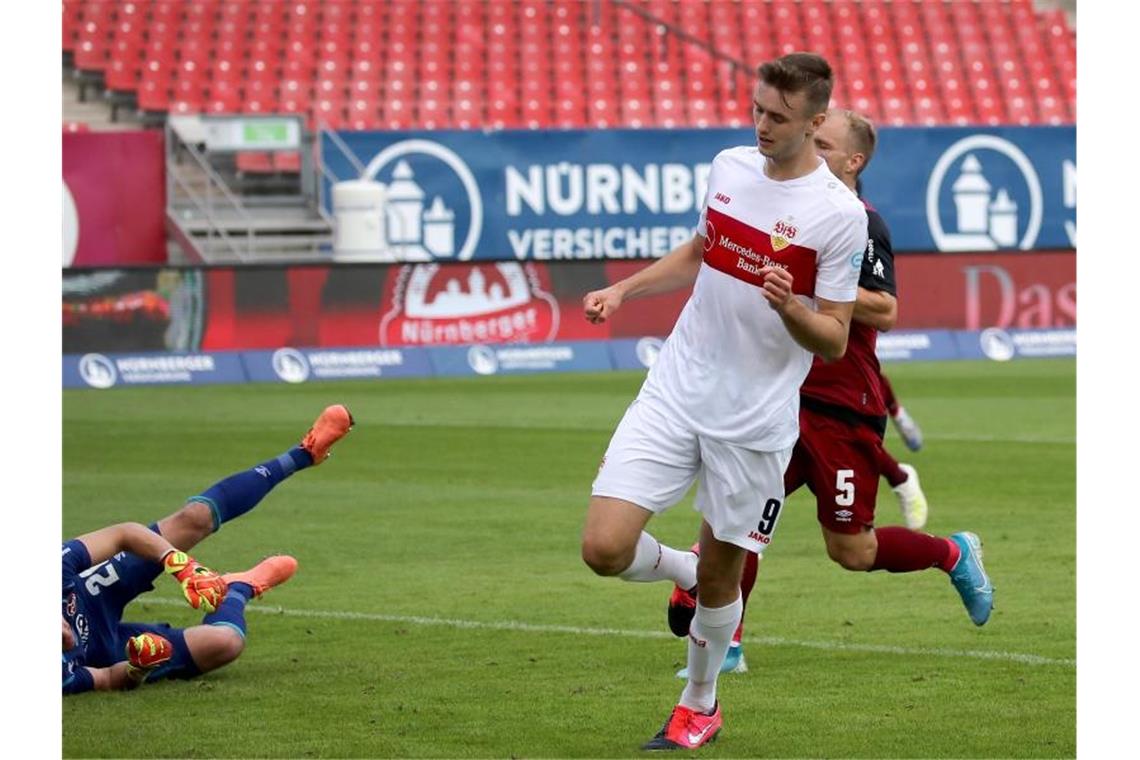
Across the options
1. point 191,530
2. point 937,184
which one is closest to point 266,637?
point 191,530

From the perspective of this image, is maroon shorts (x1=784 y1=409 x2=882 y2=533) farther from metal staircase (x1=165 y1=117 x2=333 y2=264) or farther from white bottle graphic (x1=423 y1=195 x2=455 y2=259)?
white bottle graphic (x1=423 y1=195 x2=455 y2=259)

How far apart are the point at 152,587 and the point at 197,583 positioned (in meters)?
→ 0.82

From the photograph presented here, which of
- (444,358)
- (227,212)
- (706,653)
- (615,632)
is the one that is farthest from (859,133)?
(227,212)

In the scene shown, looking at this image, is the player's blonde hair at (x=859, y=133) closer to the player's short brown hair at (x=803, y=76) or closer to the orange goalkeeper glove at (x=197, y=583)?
the player's short brown hair at (x=803, y=76)

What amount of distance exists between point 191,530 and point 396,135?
20824 mm

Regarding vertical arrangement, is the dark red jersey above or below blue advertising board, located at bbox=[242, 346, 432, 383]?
above

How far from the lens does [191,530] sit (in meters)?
7.29

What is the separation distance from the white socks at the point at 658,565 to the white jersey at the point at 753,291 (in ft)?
1.74

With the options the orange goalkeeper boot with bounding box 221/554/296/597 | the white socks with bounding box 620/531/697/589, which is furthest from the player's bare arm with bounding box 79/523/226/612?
the white socks with bounding box 620/531/697/589

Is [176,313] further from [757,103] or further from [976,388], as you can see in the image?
[757,103]

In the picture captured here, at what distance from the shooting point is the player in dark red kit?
6953 millimetres

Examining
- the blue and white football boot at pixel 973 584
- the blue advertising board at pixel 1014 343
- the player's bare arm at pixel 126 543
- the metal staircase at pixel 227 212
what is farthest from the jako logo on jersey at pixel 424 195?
the player's bare arm at pixel 126 543

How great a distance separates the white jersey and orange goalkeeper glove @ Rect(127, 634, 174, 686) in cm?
214

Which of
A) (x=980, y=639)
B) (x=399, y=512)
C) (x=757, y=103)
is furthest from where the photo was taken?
(x=399, y=512)
